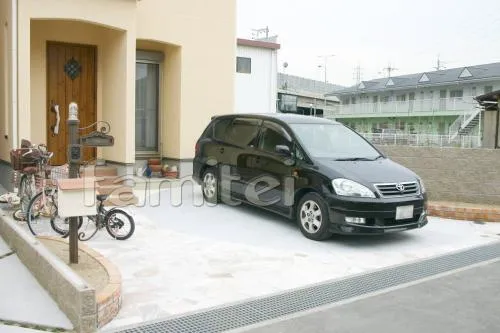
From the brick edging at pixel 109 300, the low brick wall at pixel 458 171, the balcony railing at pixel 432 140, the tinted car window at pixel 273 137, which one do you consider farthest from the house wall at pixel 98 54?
the balcony railing at pixel 432 140

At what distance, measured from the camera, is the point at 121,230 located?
648 centimetres

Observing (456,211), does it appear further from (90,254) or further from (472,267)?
(90,254)

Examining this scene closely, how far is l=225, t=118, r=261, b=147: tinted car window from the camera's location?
26.5ft

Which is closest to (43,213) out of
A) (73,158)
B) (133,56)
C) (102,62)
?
(73,158)

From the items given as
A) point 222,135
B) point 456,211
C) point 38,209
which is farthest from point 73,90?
point 456,211

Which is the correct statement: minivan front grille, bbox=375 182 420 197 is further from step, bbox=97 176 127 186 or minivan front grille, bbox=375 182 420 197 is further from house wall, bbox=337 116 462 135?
house wall, bbox=337 116 462 135

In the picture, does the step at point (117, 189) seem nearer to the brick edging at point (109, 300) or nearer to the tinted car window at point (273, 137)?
the tinted car window at point (273, 137)

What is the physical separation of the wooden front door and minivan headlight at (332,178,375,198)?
5.89 m

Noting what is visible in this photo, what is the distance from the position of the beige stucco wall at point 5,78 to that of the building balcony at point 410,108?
99.9ft

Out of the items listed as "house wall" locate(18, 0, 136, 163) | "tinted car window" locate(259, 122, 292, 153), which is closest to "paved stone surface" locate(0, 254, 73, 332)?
"tinted car window" locate(259, 122, 292, 153)

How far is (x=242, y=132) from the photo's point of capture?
27.4ft

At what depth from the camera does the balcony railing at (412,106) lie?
1393 inches

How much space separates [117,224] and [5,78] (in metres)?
4.73

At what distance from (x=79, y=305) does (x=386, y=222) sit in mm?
4091
